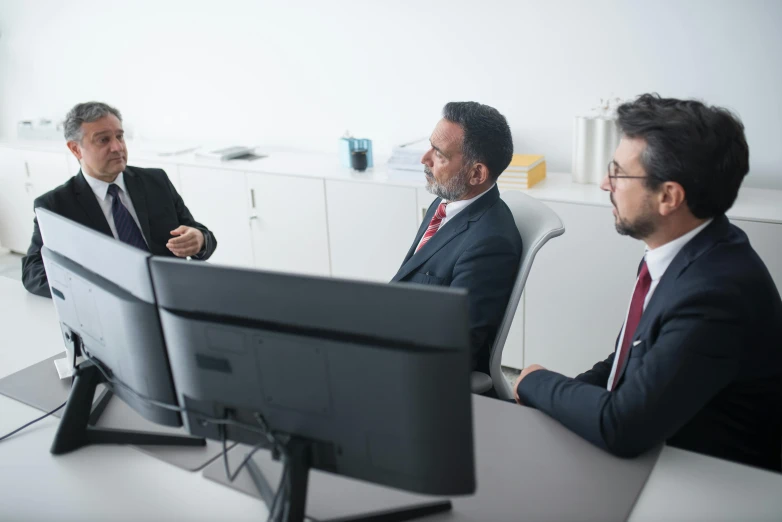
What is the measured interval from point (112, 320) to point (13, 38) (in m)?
4.88

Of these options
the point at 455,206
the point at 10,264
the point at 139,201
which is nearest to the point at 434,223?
the point at 455,206

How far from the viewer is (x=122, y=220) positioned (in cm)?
266

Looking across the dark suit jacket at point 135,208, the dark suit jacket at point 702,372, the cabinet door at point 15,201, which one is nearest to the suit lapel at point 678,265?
the dark suit jacket at point 702,372

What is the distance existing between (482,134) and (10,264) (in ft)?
13.9

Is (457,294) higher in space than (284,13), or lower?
lower

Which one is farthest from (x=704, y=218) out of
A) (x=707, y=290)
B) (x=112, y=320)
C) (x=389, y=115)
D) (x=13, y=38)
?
(x=13, y=38)

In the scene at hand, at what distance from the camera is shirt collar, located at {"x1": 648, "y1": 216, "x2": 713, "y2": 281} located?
5.28ft

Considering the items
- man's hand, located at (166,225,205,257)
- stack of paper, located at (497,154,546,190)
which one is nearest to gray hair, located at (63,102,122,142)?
man's hand, located at (166,225,205,257)

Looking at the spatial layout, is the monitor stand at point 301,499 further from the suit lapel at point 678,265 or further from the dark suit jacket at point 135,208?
the dark suit jacket at point 135,208

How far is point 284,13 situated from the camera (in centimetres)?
402

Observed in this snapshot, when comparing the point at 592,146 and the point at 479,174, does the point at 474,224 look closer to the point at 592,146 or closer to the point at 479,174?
the point at 479,174

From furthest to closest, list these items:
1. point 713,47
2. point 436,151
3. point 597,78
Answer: point 597,78, point 713,47, point 436,151

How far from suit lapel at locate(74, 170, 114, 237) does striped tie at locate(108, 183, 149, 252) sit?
4cm

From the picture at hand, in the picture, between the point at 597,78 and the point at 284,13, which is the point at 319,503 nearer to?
the point at 597,78
